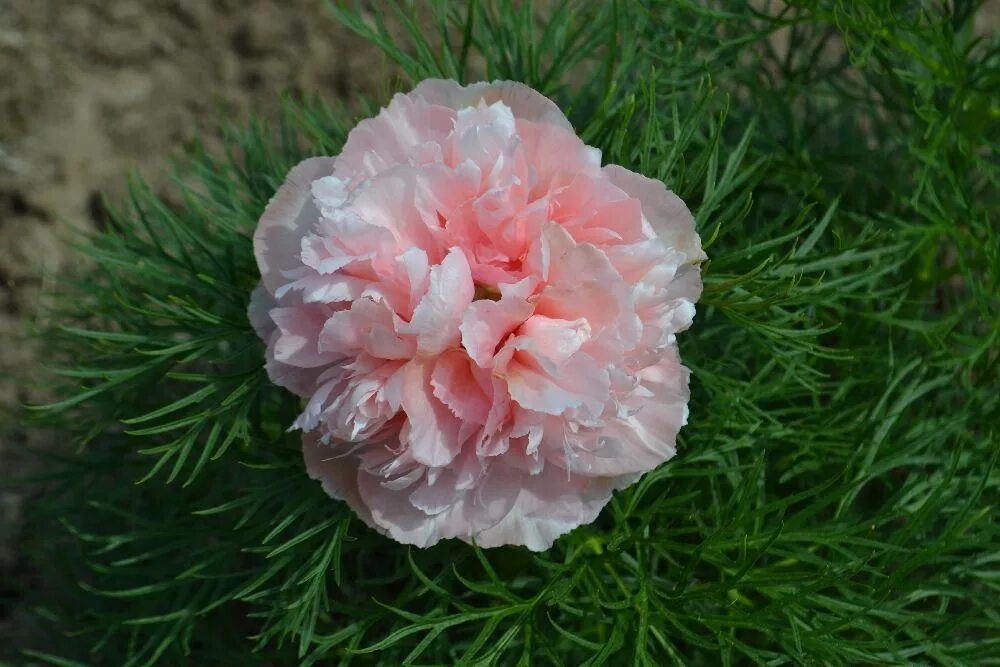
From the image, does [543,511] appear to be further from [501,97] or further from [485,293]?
[501,97]

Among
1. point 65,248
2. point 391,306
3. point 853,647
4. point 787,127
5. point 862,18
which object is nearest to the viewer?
point 391,306

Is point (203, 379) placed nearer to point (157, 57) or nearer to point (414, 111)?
point (414, 111)

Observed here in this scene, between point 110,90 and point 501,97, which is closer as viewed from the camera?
point 501,97

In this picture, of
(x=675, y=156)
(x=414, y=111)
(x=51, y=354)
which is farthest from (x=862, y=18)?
(x=51, y=354)

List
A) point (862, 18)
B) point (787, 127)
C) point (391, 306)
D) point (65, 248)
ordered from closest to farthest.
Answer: point (391, 306) < point (862, 18) < point (787, 127) < point (65, 248)

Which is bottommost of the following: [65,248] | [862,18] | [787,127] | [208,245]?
[65,248]

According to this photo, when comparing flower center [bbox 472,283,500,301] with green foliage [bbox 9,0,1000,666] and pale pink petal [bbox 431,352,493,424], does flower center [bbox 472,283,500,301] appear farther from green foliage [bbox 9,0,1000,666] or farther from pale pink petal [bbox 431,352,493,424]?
green foliage [bbox 9,0,1000,666]

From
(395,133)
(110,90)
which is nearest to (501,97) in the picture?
(395,133)

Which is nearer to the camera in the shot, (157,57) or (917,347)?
(917,347)
